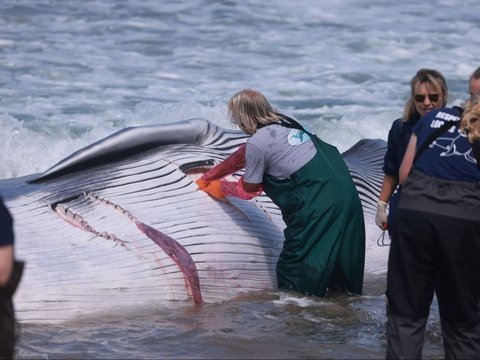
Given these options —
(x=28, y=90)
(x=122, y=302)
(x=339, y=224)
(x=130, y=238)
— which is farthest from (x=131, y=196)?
(x=28, y=90)

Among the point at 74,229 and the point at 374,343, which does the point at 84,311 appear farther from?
the point at 374,343

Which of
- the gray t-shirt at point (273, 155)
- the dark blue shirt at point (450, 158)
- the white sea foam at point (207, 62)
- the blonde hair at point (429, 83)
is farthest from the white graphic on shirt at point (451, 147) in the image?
the white sea foam at point (207, 62)

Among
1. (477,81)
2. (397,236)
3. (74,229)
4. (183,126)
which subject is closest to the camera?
(397,236)

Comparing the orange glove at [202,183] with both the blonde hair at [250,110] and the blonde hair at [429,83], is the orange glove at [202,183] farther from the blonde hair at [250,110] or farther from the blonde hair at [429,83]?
the blonde hair at [429,83]

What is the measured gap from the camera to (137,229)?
7055 mm

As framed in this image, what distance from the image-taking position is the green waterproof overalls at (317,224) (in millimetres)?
7102

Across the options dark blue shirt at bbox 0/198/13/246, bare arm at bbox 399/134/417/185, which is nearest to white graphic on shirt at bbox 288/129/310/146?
bare arm at bbox 399/134/417/185

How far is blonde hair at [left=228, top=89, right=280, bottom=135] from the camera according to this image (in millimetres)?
7031

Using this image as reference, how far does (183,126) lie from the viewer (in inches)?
309

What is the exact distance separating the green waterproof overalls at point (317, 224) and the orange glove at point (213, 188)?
450 mm

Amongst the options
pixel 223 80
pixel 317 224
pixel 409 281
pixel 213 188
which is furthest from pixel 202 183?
pixel 223 80

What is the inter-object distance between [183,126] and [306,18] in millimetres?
15109

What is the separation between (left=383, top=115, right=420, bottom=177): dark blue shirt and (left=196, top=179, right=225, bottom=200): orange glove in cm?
140

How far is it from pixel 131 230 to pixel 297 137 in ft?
4.03
